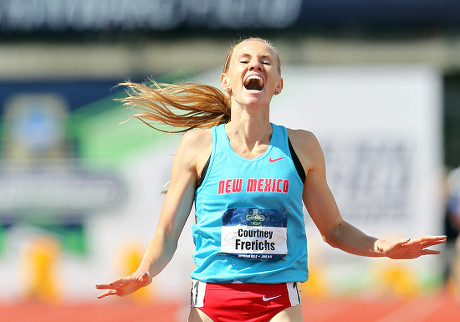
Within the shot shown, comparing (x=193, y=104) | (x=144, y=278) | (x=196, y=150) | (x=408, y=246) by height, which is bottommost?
(x=144, y=278)

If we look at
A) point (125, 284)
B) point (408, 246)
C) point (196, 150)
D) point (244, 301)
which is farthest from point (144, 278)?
point (408, 246)

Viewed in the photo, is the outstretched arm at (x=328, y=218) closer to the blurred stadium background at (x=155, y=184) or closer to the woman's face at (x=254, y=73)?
the woman's face at (x=254, y=73)

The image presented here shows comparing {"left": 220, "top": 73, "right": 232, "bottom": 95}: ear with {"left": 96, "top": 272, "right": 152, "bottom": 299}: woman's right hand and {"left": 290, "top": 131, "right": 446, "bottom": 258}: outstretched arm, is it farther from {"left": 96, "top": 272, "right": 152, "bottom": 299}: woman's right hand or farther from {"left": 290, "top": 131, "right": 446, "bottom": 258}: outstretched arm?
{"left": 96, "top": 272, "right": 152, "bottom": 299}: woman's right hand

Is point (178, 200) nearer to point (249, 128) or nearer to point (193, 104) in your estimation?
point (249, 128)

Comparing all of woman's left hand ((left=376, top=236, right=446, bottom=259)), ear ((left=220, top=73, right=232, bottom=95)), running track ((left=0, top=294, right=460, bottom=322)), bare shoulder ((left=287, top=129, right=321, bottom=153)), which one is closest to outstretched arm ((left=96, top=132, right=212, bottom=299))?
ear ((left=220, top=73, right=232, bottom=95))

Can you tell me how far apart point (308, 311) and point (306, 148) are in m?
9.20

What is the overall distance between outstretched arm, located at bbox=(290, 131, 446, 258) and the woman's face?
25 centimetres

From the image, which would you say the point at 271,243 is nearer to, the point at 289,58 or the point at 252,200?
the point at 252,200

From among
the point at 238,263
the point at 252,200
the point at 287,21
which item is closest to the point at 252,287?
the point at 238,263

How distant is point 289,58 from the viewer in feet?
62.4

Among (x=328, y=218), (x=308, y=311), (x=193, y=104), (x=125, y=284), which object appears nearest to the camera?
(x=125, y=284)

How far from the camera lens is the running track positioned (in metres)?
11.9

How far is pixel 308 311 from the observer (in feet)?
41.6

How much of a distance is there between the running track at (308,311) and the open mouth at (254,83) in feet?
27.0
